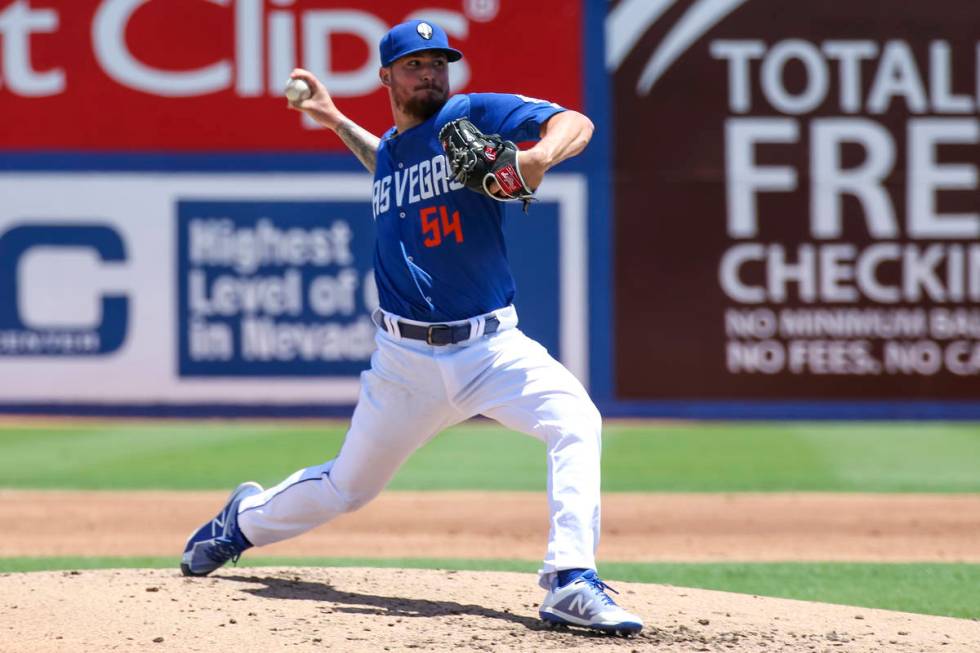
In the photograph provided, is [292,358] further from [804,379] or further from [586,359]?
[804,379]

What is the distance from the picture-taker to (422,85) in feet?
15.6

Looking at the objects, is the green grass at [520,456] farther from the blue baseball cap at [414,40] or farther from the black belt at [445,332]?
the blue baseball cap at [414,40]

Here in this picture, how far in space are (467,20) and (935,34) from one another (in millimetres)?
4000

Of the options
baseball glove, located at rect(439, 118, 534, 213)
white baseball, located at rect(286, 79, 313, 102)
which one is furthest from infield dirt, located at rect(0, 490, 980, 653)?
white baseball, located at rect(286, 79, 313, 102)

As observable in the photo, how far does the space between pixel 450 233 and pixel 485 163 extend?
0.48m

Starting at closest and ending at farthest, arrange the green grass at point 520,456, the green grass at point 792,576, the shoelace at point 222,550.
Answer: the shoelace at point 222,550, the green grass at point 792,576, the green grass at point 520,456

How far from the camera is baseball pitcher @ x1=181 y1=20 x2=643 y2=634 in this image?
14.3 feet

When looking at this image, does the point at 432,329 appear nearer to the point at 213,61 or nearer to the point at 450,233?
the point at 450,233

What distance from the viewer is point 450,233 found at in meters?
4.66

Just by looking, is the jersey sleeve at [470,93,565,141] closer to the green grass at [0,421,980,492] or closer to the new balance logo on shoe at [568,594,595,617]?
the new balance logo on shoe at [568,594,595,617]

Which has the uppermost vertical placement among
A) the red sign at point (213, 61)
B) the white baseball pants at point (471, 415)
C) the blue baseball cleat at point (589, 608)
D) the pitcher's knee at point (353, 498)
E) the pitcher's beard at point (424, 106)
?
the red sign at point (213, 61)

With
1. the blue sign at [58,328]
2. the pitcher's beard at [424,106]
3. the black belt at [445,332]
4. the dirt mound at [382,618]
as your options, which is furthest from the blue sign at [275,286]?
the black belt at [445,332]

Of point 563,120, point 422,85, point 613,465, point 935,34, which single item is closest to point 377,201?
point 422,85

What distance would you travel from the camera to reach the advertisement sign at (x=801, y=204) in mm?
12695
